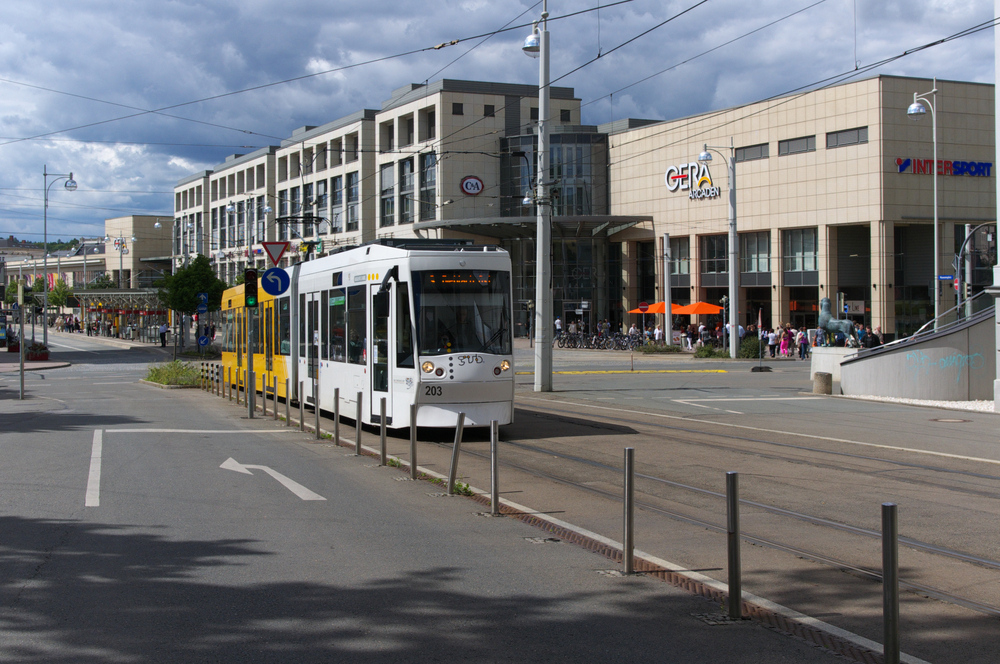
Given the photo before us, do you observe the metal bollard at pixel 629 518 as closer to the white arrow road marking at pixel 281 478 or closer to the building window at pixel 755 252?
the white arrow road marking at pixel 281 478

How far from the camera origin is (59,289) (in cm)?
11156

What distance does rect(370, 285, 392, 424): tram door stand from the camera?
14.2m

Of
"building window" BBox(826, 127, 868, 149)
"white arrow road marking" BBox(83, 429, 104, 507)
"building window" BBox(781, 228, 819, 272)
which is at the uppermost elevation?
"building window" BBox(826, 127, 868, 149)

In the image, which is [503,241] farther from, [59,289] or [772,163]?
[59,289]

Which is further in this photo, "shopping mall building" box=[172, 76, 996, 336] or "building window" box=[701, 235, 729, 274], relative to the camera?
"building window" box=[701, 235, 729, 274]

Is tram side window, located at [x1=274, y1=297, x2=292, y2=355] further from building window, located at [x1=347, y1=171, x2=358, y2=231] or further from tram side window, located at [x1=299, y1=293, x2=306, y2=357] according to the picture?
building window, located at [x1=347, y1=171, x2=358, y2=231]

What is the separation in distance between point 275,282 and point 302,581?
44.6ft

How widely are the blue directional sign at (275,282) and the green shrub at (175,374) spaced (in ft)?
38.9

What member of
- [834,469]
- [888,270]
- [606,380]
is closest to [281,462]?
[834,469]

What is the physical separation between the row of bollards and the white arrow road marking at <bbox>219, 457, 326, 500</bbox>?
404 centimetres

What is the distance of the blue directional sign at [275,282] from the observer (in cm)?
1908

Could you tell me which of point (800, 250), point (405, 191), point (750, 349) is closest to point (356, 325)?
point (750, 349)

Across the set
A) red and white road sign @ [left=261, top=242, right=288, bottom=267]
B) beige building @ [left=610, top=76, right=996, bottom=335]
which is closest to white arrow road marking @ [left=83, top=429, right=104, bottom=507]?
red and white road sign @ [left=261, top=242, right=288, bottom=267]

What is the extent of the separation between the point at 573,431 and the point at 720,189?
46.8 meters
